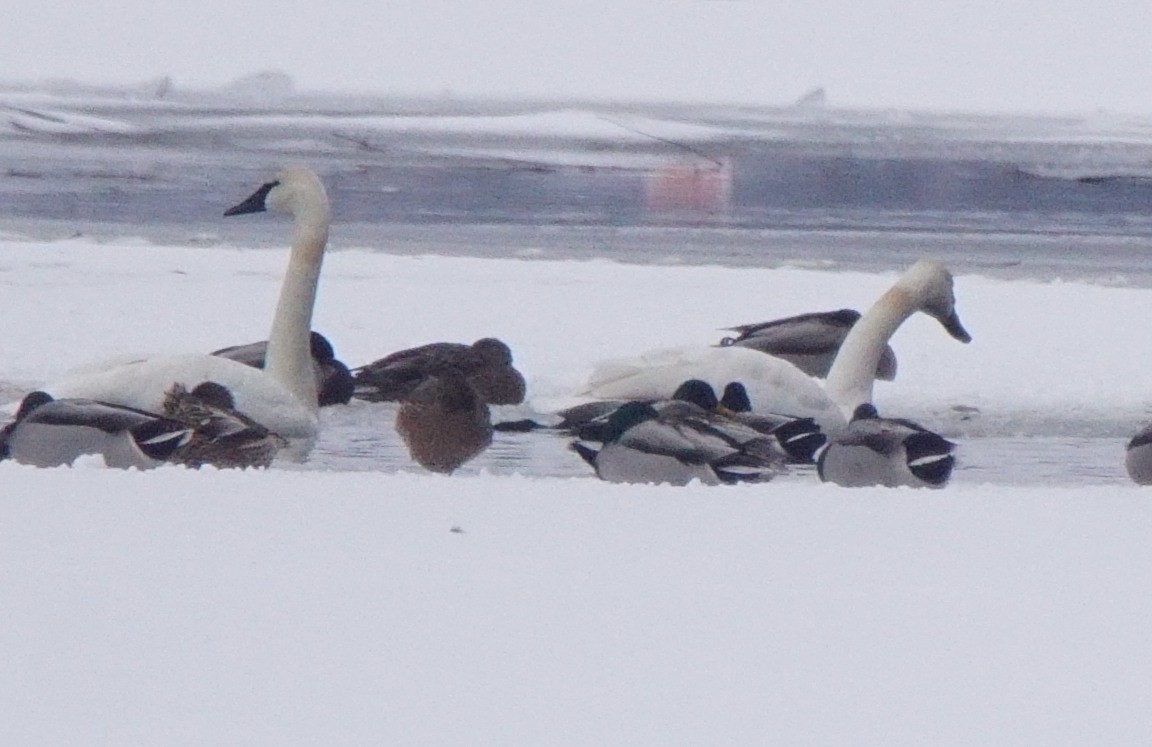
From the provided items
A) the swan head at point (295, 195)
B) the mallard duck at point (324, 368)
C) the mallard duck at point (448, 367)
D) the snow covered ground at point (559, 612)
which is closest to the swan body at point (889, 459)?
the snow covered ground at point (559, 612)

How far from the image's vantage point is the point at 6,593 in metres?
3.06

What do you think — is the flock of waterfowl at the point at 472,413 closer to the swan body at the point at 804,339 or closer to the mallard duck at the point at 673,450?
the mallard duck at the point at 673,450

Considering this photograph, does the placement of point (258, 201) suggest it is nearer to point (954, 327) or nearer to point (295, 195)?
point (295, 195)

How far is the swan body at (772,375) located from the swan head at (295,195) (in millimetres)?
1095

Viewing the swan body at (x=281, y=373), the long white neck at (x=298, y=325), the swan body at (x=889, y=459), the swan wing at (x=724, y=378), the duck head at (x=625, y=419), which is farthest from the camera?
the swan wing at (x=724, y=378)

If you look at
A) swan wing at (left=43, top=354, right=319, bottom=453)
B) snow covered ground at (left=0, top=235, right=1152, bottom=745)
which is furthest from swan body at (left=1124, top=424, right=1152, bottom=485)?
swan wing at (left=43, top=354, right=319, bottom=453)

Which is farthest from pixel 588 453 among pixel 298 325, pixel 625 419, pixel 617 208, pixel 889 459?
pixel 617 208

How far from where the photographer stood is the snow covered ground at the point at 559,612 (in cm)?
260

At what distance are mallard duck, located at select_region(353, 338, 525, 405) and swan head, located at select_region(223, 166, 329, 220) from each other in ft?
2.24

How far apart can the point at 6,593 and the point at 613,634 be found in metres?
0.93

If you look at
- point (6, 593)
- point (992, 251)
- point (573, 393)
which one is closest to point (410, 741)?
point (6, 593)

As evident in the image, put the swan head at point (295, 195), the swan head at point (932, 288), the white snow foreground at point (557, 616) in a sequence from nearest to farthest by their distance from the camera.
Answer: the white snow foreground at point (557, 616), the swan head at point (295, 195), the swan head at point (932, 288)

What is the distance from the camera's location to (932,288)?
7.48 m

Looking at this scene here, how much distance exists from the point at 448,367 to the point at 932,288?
6.09ft
